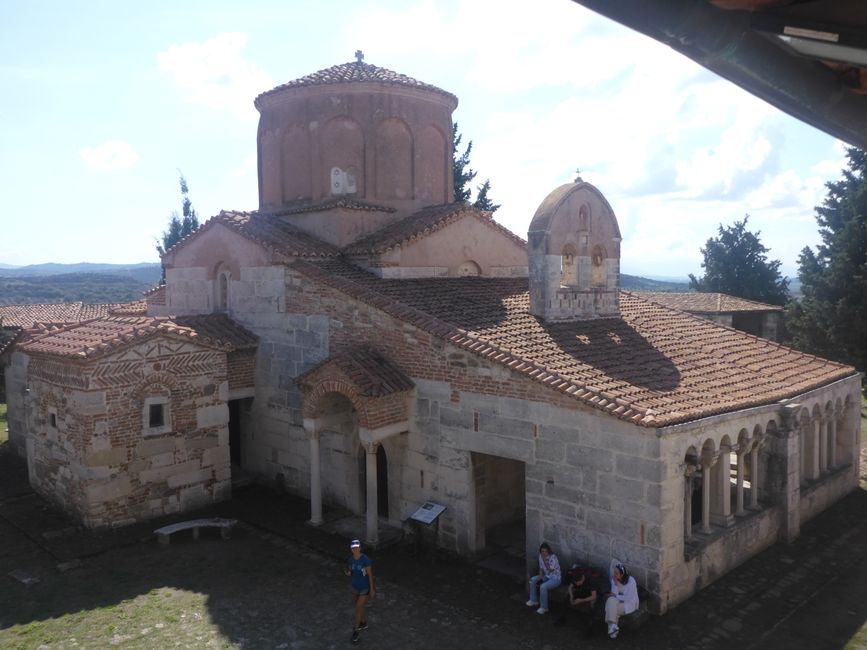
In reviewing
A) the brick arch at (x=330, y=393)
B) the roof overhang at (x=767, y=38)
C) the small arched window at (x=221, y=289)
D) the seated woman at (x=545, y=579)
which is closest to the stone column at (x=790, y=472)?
the seated woman at (x=545, y=579)

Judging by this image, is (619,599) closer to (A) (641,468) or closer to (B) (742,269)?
(A) (641,468)

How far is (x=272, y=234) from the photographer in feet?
48.1

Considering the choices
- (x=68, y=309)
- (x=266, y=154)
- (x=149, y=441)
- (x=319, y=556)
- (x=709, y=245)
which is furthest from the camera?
(x=709, y=245)

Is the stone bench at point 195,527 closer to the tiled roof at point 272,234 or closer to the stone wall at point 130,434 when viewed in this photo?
the stone wall at point 130,434

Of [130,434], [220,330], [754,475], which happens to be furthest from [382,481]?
[754,475]

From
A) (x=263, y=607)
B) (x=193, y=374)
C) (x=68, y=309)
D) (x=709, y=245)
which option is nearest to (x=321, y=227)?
(x=193, y=374)

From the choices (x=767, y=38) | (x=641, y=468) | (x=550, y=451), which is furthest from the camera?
(x=550, y=451)

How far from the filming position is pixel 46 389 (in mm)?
12820

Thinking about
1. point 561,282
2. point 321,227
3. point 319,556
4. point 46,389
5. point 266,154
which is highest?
point 266,154

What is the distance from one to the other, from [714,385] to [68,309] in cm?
3465

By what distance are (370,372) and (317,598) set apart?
11.9 feet

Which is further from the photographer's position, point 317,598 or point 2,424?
→ point 2,424

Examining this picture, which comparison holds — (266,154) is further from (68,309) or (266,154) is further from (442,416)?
(68,309)

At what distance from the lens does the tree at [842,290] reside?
2652cm
